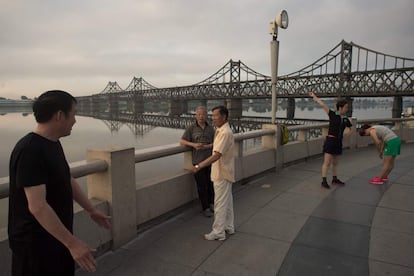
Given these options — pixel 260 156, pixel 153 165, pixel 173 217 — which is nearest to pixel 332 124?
pixel 260 156

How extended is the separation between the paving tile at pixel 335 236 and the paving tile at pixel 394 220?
325mm

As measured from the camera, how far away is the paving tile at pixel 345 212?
14.4ft

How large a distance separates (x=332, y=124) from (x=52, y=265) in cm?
556

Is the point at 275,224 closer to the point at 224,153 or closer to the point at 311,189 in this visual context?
the point at 224,153

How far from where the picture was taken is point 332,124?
6074 mm

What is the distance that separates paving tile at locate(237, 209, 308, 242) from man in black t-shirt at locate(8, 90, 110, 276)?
2603 mm

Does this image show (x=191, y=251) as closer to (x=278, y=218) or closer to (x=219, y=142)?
(x=219, y=142)

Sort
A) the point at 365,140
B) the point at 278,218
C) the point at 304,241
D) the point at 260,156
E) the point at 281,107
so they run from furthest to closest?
the point at 281,107 → the point at 365,140 → the point at 260,156 → the point at 278,218 → the point at 304,241

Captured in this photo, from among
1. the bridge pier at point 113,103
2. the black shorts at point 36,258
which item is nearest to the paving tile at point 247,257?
the black shorts at point 36,258

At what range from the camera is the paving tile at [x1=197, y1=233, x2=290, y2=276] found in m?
3.05

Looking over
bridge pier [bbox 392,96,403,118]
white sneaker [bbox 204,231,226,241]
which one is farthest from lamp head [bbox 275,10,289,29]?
bridge pier [bbox 392,96,403,118]

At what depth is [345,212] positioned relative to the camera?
4.69 m

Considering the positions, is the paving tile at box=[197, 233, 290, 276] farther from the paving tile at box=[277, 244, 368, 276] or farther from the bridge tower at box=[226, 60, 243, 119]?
the bridge tower at box=[226, 60, 243, 119]

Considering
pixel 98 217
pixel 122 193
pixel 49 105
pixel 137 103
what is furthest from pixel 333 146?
pixel 137 103
